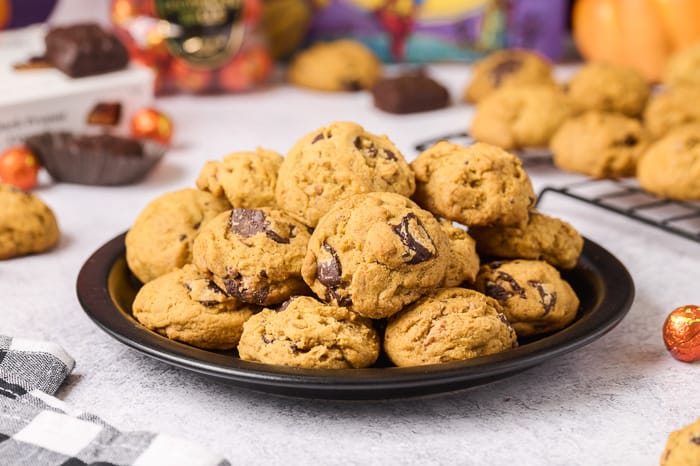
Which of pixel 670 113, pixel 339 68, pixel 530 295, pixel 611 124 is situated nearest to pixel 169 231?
pixel 530 295

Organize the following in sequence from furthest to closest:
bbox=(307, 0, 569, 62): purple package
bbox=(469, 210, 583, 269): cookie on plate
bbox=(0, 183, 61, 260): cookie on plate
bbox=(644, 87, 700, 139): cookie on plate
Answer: bbox=(307, 0, 569, 62): purple package
bbox=(644, 87, 700, 139): cookie on plate
bbox=(0, 183, 61, 260): cookie on plate
bbox=(469, 210, 583, 269): cookie on plate

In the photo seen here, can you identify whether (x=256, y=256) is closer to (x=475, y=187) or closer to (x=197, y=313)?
(x=197, y=313)

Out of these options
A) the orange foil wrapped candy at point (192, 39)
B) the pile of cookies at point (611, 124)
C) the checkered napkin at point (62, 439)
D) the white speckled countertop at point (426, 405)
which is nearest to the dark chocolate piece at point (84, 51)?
the orange foil wrapped candy at point (192, 39)

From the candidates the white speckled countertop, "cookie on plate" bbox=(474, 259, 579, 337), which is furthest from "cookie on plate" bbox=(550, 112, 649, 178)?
"cookie on plate" bbox=(474, 259, 579, 337)

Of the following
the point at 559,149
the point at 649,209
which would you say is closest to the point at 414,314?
the point at 649,209

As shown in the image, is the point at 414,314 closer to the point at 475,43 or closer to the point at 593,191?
the point at 593,191

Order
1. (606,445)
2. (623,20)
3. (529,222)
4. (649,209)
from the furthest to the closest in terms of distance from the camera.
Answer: (623,20) → (649,209) → (529,222) → (606,445)

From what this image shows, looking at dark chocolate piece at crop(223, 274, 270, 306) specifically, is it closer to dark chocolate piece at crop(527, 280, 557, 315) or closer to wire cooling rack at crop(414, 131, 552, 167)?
dark chocolate piece at crop(527, 280, 557, 315)
